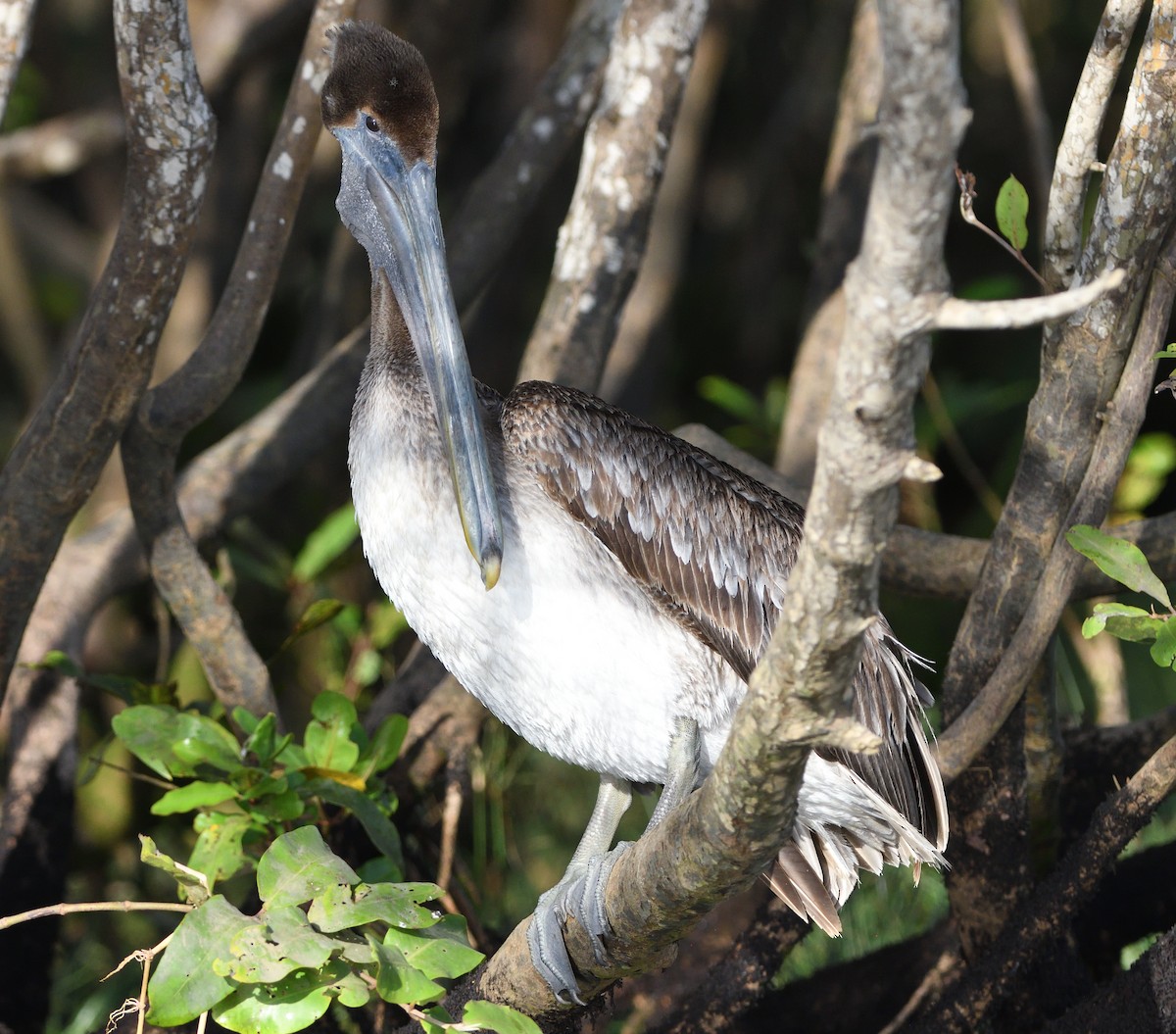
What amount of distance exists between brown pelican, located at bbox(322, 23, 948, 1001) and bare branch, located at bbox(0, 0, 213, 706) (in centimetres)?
31

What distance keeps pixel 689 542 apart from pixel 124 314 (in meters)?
1.26

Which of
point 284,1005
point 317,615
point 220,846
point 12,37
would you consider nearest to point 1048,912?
point 284,1005

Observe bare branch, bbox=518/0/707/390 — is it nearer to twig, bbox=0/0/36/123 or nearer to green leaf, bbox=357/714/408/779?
green leaf, bbox=357/714/408/779

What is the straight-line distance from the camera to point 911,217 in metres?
1.32

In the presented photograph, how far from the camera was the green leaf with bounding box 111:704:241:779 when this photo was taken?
285cm

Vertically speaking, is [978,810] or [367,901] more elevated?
[978,810]

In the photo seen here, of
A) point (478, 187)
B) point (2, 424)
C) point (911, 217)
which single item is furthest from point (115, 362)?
point (2, 424)

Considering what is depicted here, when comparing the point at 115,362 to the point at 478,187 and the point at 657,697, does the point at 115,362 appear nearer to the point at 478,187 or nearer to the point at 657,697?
the point at 657,697

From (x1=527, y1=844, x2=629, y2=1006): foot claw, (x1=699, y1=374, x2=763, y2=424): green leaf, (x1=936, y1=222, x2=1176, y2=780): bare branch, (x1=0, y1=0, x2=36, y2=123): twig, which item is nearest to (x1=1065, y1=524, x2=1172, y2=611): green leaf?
(x1=936, y1=222, x2=1176, y2=780): bare branch

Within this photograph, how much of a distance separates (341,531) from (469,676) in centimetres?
151

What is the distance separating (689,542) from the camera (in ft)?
9.00

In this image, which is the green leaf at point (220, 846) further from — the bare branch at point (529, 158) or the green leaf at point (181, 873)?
the bare branch at point (529, 158)

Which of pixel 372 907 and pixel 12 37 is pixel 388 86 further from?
pixel 372 907

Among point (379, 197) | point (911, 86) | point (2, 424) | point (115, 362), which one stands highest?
point (911, 86)
